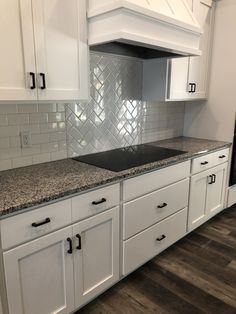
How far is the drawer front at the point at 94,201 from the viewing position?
149 centimetres

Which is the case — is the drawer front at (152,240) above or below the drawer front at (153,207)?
below

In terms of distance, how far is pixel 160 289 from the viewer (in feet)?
6.37

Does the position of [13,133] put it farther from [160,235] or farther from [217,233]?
[217,233]

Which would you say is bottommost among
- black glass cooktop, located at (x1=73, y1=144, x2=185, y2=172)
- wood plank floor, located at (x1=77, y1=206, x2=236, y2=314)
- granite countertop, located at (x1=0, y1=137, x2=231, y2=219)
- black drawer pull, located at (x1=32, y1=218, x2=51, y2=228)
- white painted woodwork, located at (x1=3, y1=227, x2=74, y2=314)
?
wood plank floor, located at (x1=77, y1=206, x2=236, y2=314)

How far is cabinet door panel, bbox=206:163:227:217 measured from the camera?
2.77 metres

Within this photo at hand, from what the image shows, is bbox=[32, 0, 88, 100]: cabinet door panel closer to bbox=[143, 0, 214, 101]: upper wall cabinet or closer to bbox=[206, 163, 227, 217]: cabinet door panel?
bbox=[143, 0, 214, 101]: upper wall cabinet

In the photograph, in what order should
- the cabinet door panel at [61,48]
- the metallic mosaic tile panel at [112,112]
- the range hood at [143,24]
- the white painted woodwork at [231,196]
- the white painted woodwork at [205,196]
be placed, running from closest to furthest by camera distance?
the cabinet door panel at [61,48] → the range hood at [143,24] → the metallic mosaic tile panel at [112,112] → the white painted woodwork at [205,196] → the white painted woodwork at [231,196]

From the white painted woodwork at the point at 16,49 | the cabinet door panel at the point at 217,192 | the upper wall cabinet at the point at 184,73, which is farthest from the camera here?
the cabinet door panel at the point at 217,192

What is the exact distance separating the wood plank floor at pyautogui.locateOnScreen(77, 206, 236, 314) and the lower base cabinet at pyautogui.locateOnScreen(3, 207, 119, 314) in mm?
155

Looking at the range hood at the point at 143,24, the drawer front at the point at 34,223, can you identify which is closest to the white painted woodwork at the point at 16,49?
the range hood at the point at 143,24

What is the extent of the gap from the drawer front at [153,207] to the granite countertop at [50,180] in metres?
0.23

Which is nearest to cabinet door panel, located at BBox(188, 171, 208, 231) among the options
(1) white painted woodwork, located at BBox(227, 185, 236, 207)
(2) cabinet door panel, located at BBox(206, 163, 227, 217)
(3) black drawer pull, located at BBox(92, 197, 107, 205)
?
(2) cabinet door panel, located at BBox(206, 163, 227, 217)

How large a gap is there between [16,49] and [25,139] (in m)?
0.65

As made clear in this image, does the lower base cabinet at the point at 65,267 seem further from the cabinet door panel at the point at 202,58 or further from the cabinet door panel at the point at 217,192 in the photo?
the cabinet door panel at the point at 202,58
